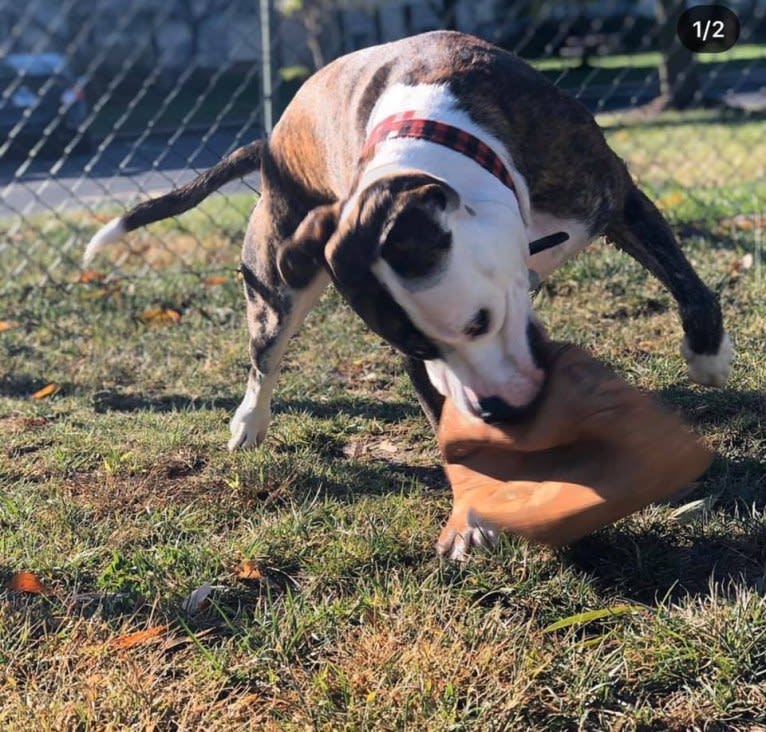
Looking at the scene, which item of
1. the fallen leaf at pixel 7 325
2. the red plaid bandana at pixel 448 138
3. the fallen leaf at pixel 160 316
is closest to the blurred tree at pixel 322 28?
the fallen leaf at pixel 160 316

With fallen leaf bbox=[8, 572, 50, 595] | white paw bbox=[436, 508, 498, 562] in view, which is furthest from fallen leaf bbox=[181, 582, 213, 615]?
white paw bbox=[436, 508, 498, 562]

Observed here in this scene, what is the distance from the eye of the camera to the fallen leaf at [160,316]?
4.96 metres

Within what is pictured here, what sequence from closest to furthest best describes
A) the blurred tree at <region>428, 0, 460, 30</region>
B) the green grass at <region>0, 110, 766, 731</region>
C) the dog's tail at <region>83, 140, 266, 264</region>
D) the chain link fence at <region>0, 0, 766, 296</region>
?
the green grass at <region>0, 110, 766, 731</region> < the dog's tail at <region>83, 140, 266, 264</region> < the chain link fence at <region>0, 0, 766, 296</region> < the blurred tree at <region>428, 0, 460, 30</region>

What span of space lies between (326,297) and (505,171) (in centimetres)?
231

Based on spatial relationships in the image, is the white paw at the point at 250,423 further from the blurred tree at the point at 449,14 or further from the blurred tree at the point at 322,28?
the blurred tree at the point at 322,28

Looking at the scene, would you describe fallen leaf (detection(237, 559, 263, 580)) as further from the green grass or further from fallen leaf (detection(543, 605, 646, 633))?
fallen leaf (detection(543, 605, 646, 633))

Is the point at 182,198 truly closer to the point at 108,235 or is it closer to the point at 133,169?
the point at 108,235

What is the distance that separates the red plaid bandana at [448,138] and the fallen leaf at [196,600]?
1.10m

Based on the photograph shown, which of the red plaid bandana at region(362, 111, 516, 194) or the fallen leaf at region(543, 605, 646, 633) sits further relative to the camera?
the red plaid bandana at region(362, 111, 516, 194)

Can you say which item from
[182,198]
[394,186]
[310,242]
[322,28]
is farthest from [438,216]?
[322,28]

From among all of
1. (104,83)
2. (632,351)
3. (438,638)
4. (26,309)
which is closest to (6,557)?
(438,638)

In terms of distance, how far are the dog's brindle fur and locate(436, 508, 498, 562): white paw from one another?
1.30ft

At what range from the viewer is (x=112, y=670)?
7.17 feet

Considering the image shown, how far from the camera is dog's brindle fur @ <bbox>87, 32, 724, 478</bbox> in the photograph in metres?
2.56
